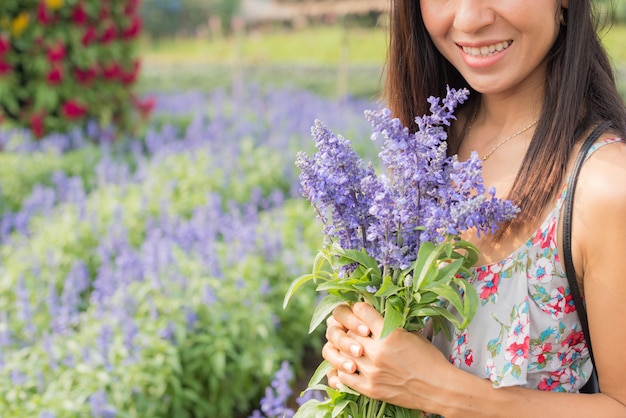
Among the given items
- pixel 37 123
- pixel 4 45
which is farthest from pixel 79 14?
pixel 37 123

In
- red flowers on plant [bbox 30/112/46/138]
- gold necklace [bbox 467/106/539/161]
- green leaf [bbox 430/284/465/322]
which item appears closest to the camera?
green leaf [bbox 430/284/465/322]

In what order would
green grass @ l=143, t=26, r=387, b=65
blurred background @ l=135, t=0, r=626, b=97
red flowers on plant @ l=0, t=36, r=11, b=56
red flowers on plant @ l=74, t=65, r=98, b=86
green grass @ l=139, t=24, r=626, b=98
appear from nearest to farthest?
red flowers on plant @ l=0, t=36, r=11, b=56 < red flowers on plant @ l=74, t=65, r=98, b=86 < blurred background @ l=135, t=0, r=626, b=97 < green grass @ l=139, t=24, r=626, b=98 < green grass @ l=143, t=26, r=387, b=65

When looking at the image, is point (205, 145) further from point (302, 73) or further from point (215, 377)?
point (302, 73)

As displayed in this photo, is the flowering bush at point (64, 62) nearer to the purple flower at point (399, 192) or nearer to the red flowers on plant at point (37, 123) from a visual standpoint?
the red flowers on plant at point (37, 123)

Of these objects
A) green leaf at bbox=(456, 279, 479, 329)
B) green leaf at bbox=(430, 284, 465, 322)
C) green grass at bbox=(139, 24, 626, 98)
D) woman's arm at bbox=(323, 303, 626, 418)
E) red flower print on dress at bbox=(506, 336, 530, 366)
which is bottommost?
green grass at bbox=(139, 24, 626, 98)

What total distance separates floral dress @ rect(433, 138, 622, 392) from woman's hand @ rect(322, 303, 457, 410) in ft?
0.29

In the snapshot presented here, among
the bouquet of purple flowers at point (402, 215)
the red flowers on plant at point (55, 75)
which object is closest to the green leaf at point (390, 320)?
the bouquet of purple flowers at point (402, 215)

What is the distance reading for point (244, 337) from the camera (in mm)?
3338

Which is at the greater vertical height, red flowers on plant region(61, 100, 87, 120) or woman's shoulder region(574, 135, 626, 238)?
woman's shoulder region(574, 135, 626, 238)

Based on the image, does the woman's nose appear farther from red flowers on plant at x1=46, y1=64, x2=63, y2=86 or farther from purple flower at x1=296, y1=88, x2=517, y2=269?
red flowers on plant at x1=46, y1=64, x2=63, y2=86

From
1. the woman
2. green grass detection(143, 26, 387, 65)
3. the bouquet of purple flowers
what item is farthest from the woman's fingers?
green grass detection(143, 26, 387, 65)

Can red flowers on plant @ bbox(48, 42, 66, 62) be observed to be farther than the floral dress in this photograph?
Yes

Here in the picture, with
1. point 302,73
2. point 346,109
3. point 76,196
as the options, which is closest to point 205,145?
point 76,196

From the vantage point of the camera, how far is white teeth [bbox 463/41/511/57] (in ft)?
4.97
